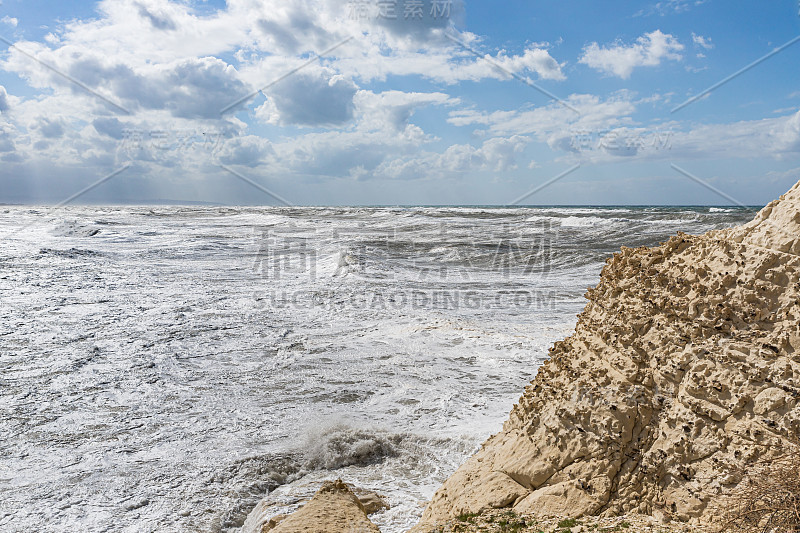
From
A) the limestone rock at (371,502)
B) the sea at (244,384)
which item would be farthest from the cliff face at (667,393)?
the sea at (244,384)

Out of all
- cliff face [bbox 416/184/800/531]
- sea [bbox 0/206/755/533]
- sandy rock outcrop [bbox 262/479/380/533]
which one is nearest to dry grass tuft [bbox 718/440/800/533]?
cliff face [bbox 416/184/800/531]

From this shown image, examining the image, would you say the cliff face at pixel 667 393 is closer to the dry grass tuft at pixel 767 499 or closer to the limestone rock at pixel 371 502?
the dry grass tuft at pixel 767 499

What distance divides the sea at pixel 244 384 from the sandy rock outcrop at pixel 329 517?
1.07ft

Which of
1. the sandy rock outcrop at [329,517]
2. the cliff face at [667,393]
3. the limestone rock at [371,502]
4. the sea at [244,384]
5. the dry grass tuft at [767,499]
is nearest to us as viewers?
the dry grass tuft at [767,499]

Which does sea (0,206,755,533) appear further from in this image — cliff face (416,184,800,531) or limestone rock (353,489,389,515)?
cliff face (416,184,800,531)

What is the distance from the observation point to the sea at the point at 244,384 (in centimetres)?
403

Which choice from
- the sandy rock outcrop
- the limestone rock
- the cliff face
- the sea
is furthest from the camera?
the sea

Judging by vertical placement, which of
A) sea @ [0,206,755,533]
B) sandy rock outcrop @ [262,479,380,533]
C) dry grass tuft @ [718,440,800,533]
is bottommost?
sea @ [0,206,755,533]

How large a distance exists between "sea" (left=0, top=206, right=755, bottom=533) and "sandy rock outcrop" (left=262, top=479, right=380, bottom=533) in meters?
0.33

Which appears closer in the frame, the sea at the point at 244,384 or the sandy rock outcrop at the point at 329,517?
the sandy rock outcrop at the point at 329,517

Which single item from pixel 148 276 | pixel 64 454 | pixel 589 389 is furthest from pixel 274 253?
pixel 589 389

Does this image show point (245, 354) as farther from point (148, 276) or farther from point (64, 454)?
point (148, 276)

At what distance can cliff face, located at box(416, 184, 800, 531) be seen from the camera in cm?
235

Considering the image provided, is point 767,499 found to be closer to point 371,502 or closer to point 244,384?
point 371,502
